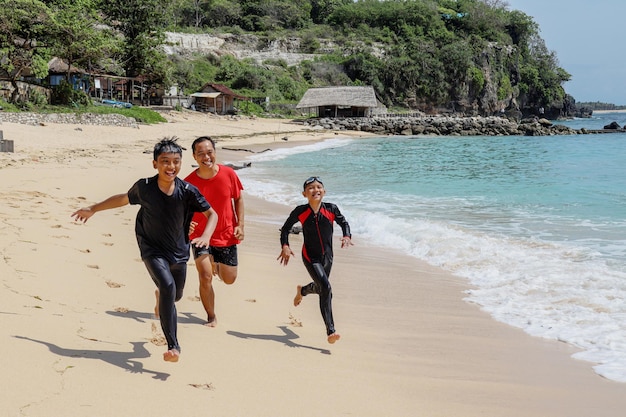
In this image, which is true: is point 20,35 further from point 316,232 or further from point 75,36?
point 316,232

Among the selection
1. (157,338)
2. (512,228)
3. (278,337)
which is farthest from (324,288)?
(512,228)

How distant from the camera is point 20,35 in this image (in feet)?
100

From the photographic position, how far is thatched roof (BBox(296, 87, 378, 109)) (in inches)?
2260

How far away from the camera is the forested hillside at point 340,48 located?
43.5 meters

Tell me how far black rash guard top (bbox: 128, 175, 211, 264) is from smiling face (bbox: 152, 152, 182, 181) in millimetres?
83

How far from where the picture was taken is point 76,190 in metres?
10.5

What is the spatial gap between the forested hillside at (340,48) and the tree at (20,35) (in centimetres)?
14

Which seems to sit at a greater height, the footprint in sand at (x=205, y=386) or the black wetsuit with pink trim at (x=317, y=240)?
the black wetsuit with pink trim at (x=317, y=240)

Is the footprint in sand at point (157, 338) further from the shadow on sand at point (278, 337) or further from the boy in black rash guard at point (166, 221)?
the shadow on sand at point (278, 337)

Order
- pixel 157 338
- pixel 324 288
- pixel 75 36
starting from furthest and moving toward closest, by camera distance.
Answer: pixel 75 36 → pixel 324 288 → pixel 157 338

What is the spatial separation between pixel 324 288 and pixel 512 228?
21.6 ft

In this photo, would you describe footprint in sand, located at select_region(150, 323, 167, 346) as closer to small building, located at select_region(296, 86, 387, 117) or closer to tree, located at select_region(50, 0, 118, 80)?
tree, located at select_region(50, 0, 118, 80)

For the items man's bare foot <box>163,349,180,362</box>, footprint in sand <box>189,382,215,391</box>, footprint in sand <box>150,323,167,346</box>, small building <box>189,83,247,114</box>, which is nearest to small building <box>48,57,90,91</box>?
Answer: small building <box>189,83,247,114</box>

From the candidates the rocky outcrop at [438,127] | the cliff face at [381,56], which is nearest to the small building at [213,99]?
the rocky outcrop at [438,127]
